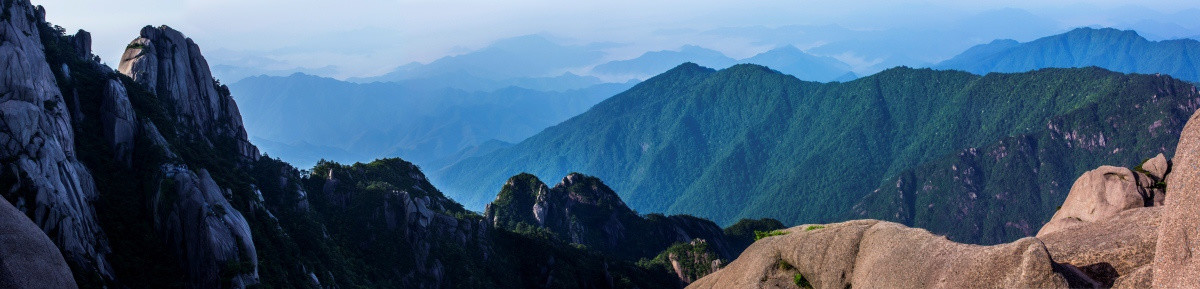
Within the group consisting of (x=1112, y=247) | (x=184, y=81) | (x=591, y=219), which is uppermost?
(x=184, y=81)

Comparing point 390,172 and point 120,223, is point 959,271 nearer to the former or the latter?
point 120,223

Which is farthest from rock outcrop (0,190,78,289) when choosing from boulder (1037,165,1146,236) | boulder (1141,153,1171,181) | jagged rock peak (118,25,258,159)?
boulder (1141,153,1171,181)

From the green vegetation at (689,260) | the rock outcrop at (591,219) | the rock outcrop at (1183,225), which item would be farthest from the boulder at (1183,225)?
the rock outcrop at (591,219)

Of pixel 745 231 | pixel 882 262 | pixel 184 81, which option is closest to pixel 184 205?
pixel 184 81

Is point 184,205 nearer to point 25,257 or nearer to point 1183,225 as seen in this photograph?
point 25,257

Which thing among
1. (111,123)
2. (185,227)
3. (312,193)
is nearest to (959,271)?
(185,227)
